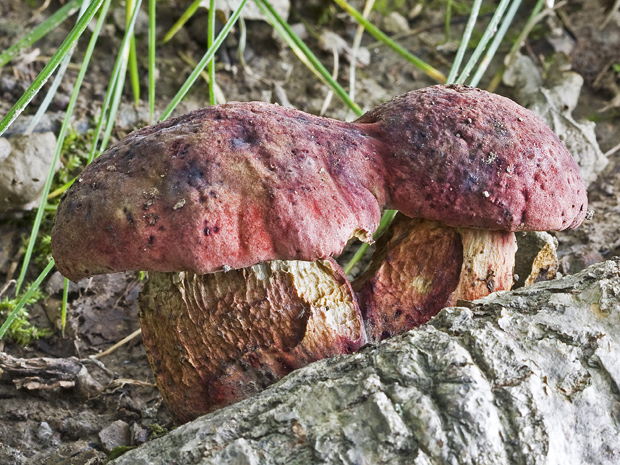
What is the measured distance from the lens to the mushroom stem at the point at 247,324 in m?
1.73

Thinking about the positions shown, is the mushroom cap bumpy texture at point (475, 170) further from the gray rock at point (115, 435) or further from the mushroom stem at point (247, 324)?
the gray rock at point (115, 435)

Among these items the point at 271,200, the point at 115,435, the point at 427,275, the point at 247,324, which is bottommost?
the point at 115,435

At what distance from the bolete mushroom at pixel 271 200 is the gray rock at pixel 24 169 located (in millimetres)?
1347

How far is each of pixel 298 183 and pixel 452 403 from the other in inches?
24.5

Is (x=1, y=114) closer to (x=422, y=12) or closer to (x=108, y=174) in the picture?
(x=108, y=174)

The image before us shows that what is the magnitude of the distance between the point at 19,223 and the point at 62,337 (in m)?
0.70

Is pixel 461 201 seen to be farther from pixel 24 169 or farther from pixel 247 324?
pixel 24 169

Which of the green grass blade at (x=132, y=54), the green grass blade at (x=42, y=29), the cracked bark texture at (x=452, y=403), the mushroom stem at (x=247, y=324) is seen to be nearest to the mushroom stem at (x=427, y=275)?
the mushroom stem at (x=247, y=324)

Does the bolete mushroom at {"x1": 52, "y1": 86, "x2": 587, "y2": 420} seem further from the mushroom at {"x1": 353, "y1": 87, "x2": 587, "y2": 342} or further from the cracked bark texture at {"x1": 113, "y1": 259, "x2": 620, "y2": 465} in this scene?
the cracked bark texture at {"x1": 113, "y1": 259, "x2": 620, "y2": 465}

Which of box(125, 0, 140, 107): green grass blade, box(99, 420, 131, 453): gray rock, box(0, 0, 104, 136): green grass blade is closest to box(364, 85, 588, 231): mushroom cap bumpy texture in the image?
box(0, 0, 104, 136): green grass blade

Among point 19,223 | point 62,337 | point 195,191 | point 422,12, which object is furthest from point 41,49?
point 195,191

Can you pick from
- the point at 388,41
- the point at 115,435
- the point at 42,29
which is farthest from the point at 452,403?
the point at 42,29

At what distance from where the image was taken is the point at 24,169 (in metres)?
2.89

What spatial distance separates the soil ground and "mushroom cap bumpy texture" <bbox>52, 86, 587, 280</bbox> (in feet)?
2.65
